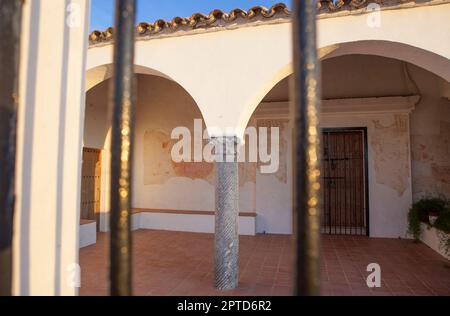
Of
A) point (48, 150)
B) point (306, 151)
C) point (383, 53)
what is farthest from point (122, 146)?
point (383, 53)

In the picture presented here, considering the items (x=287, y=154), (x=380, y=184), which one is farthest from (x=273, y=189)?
(x=380, y=184)

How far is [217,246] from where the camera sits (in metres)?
4.16

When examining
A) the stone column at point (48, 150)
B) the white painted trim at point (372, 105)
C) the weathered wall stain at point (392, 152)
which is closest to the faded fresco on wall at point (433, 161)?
the weathered wall stain at point (392, 152)

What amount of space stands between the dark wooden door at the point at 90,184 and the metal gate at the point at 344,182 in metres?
5.84

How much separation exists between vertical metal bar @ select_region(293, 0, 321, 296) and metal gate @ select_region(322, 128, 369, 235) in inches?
283

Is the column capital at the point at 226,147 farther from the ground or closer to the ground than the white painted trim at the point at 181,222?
farther from the ground

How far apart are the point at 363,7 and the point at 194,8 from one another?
2.22 m

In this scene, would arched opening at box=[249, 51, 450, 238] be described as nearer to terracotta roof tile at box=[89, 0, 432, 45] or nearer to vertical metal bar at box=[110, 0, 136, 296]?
terracotta roof tile at box=[89, 0, 432, 45]

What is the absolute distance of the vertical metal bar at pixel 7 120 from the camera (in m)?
1.10

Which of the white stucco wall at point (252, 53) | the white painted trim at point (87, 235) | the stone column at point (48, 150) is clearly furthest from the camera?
the white painted trim at point (87, 235)

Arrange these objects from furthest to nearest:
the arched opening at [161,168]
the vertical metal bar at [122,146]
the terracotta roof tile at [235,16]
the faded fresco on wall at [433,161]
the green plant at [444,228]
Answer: the arched opening at [161,168], the faded fresco on wall at [433,161], the green plant at [444,228], the terracotta roof tile at [235,16], the vertical metal bar at [122,146]

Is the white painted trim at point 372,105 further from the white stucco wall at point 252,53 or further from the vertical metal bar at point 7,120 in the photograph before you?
the vertical metal bar at point 7,120

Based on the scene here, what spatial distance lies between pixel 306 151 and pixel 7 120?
3.46ft
